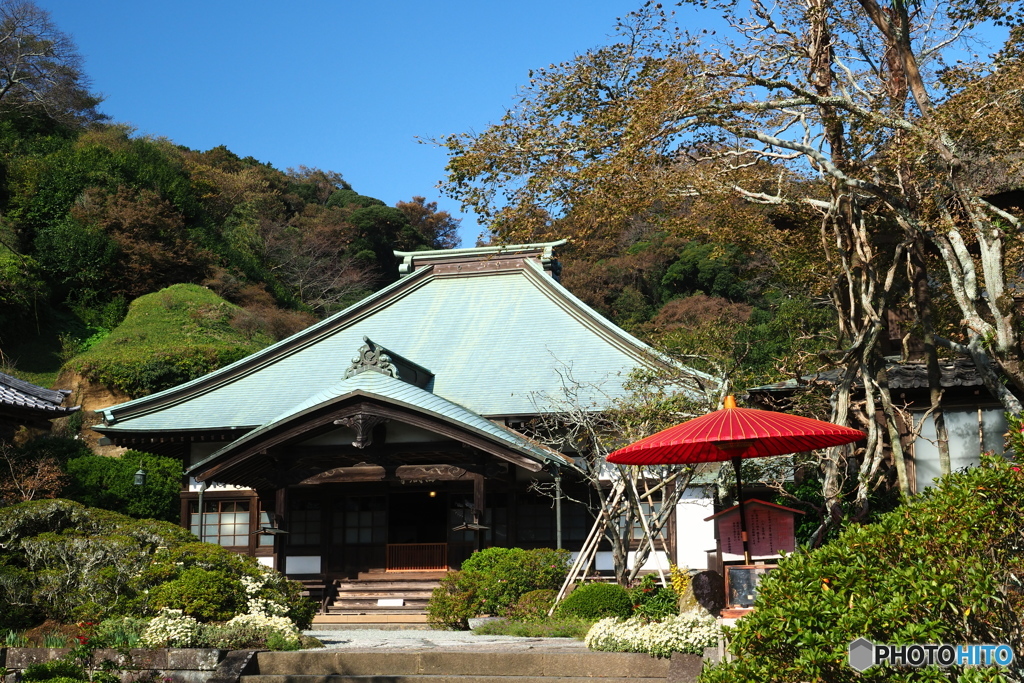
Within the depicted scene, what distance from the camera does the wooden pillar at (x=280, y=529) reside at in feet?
55.0

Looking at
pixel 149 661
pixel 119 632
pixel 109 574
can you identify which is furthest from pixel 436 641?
pixel 109 574

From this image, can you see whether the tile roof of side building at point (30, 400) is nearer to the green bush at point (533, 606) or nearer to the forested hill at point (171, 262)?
the green bush at point (533, 606)

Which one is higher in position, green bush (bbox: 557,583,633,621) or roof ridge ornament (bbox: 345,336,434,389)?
roof ridge ornament (bbox: 345,336,434,389)

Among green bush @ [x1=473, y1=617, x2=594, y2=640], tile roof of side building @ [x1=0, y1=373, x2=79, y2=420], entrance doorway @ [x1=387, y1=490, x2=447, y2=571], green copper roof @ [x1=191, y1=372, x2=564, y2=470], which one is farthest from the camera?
entrance doorway @ [x1=387, y1=490, x2=447, y2=571]

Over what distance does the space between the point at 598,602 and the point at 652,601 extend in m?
0.94

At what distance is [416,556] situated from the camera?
17562 millimetres

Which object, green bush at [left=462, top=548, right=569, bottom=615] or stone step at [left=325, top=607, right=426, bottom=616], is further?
stone step at [left=325, top=607, right=426, bottom=616]

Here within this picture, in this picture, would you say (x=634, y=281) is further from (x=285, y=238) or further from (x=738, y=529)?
(x=738, y=529)

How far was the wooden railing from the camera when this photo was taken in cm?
1744

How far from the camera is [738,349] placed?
15.1 m

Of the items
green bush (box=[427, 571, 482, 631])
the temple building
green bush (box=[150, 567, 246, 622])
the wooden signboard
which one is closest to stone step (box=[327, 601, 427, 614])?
the temple building

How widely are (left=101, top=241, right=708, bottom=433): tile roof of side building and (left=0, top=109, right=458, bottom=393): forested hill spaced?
1212 centimetres

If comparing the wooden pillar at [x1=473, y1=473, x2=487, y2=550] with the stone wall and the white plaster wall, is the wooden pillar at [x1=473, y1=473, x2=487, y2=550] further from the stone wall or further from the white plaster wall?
the stone wall

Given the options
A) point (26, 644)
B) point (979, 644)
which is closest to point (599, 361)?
point (26, 644)
